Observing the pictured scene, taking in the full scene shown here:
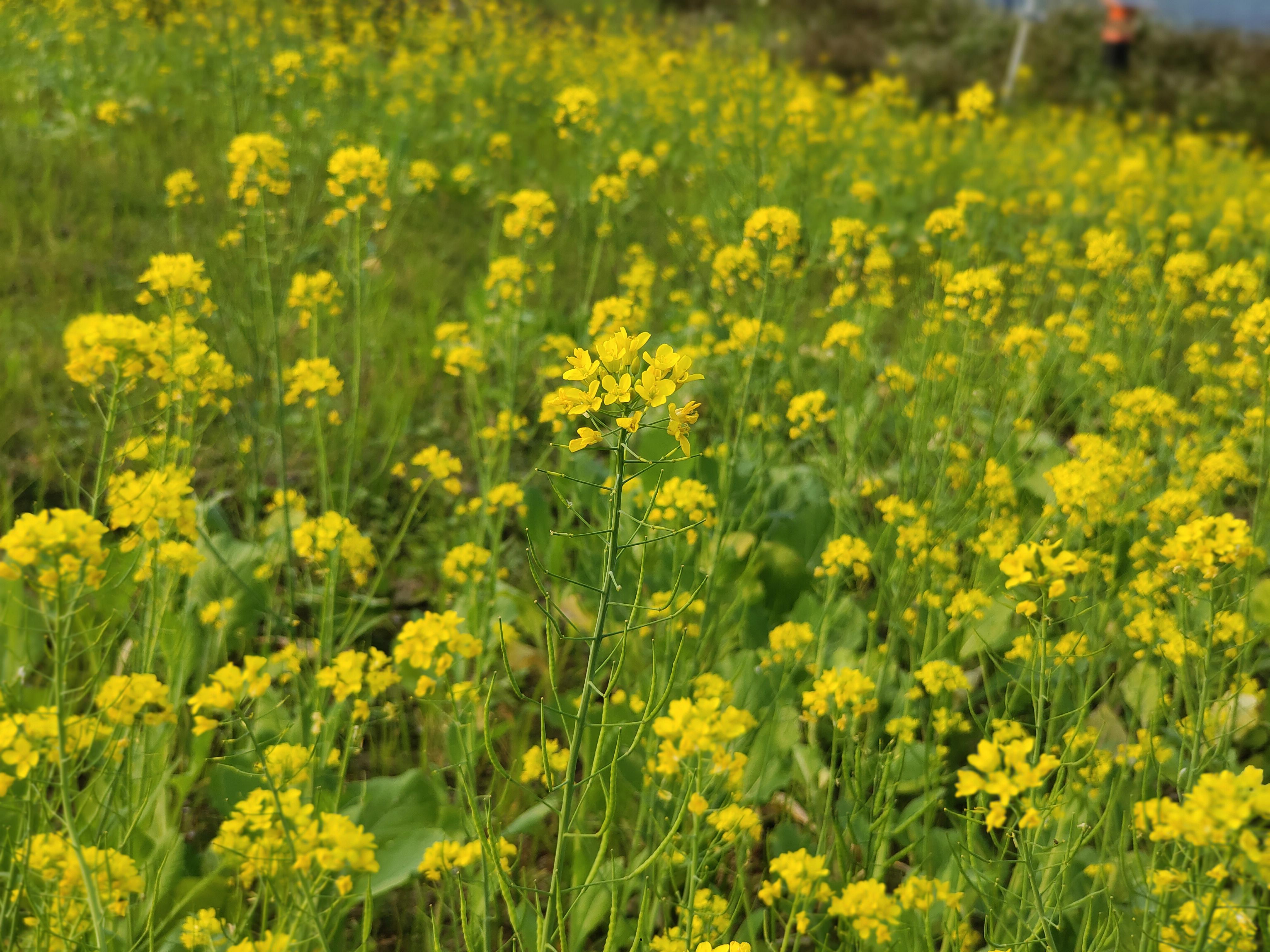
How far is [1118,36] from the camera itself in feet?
51.1

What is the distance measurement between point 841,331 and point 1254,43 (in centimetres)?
1942

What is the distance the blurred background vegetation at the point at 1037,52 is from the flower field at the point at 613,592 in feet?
40.5

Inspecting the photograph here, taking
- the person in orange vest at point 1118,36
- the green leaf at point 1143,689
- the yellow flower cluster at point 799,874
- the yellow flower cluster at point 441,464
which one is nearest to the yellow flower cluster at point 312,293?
the yellow flower cluster at point 441,464

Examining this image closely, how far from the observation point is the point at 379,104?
6.12 m

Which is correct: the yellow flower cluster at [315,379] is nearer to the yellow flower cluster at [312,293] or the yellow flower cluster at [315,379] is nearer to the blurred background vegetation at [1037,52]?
the yellow flower cluster at [312,293]

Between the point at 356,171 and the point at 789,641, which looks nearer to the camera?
the point at 789,641

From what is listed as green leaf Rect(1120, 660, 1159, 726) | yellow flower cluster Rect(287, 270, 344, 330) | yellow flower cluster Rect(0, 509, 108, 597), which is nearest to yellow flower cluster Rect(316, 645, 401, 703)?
yellow flower cluster Rect(0, 509, 108, 597)

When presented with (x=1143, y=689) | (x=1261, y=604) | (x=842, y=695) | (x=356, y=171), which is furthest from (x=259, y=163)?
(x=1261, y=604)

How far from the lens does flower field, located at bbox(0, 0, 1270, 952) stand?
3.98ft

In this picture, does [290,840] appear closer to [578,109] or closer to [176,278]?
[176,278]

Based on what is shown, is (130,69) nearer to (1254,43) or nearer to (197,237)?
(197,237)

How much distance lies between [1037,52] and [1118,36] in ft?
4.00

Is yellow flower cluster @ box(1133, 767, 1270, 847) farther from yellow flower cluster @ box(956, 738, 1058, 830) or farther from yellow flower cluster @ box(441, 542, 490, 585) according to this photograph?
yellow flower cluster @ box(441, 542, 490, 585)

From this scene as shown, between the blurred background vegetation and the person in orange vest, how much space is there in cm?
18
